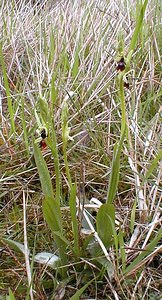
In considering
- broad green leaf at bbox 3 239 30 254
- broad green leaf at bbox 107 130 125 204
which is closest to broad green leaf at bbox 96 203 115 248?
broad green leaf at bbox 107 130 125 204

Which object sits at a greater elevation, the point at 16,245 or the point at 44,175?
the point at 44,175

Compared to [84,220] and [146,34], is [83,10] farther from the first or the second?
[84,220]

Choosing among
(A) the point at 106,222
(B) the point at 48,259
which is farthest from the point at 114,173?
(B) the point at 48,259

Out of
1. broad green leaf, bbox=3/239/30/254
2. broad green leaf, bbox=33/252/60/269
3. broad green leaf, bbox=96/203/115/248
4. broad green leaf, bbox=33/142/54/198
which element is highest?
broad green leaf, bbox=33/142/54/198

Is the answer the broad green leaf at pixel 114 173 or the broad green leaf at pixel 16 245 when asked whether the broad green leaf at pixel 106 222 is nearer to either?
the broad green leaf at pixel 114 173

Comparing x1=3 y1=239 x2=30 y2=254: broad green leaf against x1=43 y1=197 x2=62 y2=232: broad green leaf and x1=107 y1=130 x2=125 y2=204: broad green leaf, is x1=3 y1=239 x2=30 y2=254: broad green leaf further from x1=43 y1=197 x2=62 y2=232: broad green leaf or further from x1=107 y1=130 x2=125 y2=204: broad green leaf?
x1=107 y1=130 x2=125 y2=204: broad green leaf

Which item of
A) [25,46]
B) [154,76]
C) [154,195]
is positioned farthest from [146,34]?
[154,195]

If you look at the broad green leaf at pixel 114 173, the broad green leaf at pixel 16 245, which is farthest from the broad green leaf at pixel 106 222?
the broad green leaf at pixel 16 245

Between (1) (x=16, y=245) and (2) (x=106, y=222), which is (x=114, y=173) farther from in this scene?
(1) (x=16, y=245)
